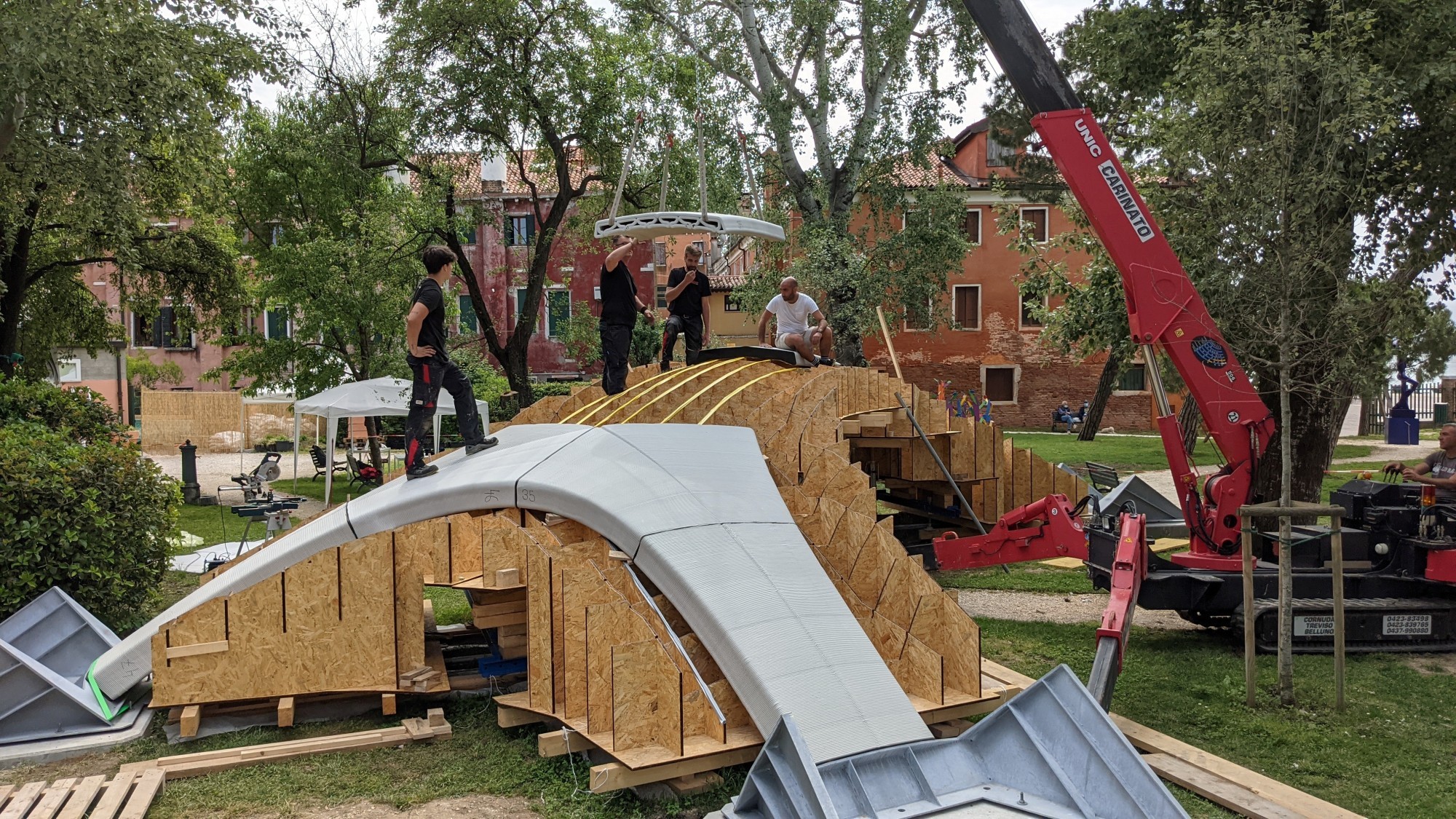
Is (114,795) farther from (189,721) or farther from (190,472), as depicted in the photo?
(190,472)

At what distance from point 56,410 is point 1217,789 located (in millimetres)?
13411

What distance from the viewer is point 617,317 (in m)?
10.2

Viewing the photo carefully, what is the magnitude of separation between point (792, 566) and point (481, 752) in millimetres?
2315

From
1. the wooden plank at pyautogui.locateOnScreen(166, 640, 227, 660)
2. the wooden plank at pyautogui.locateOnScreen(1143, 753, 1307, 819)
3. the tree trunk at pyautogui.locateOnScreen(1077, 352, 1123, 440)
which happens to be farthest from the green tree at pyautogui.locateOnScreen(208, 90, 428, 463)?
the tree trunk at pyautogui.locateOnScreen(1077, 352, 1123, 440)

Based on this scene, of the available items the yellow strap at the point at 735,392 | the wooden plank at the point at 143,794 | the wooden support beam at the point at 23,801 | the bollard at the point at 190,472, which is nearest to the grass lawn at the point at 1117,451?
the yellow strap at the point at 735,392

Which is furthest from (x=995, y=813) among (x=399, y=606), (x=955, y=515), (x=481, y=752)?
(x=955, y=515)

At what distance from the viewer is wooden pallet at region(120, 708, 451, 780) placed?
247 inches

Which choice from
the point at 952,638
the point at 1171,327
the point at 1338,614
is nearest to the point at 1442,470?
the point at 1171,327

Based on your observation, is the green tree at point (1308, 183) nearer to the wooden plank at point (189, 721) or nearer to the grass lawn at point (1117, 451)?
the wooden plank at point (189, 721)

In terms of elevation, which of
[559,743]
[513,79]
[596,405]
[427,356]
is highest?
[513,79]

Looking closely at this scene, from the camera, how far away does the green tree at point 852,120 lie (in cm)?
2320

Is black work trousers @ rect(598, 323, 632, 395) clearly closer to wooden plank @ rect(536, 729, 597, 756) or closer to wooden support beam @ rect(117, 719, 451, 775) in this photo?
wooden support beam @ rect(117, 719, 451, 775)

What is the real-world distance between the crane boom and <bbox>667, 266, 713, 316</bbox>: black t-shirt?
3772 mm

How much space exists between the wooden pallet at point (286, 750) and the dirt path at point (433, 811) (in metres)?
0.78
